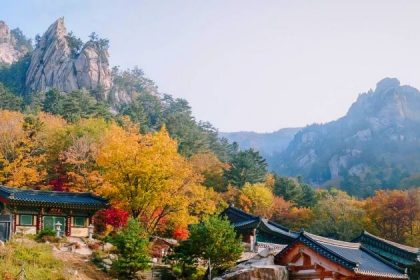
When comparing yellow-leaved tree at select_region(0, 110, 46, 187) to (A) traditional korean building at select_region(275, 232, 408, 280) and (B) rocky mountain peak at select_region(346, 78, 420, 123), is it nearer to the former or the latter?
(A) traditional korean building at select_region(275, 232, 408, 280)

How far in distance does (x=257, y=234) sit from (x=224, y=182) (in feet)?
69.6

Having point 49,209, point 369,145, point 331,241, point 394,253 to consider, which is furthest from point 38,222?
point 369,145

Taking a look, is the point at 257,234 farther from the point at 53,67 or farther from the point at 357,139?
the point at 357,139

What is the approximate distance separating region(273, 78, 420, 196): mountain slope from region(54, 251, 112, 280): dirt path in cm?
7611

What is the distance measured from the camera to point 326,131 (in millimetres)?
158750

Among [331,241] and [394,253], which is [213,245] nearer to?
[331,241]

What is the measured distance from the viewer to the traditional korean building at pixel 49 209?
3384cm

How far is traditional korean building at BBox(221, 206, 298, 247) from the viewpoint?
35.4 meters

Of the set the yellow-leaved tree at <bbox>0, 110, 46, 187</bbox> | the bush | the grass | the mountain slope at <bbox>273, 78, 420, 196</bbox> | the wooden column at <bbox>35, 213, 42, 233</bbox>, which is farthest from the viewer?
the mountain slope at <bbox>273, 78, 420, 196</bbox>

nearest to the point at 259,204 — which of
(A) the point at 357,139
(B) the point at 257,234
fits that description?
(B) the point at 257,234

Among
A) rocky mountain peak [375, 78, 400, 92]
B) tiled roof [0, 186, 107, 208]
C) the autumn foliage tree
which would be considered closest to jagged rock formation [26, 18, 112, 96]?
the autumn foliage tree

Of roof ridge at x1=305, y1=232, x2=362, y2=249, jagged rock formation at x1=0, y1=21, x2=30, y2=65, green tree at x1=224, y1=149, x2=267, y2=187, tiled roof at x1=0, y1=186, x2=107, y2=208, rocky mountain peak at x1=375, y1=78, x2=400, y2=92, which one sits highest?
jagged rock formation at x1=0, y1=21, x2=30, y2=65

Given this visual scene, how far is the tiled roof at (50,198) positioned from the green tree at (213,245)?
11265 mm

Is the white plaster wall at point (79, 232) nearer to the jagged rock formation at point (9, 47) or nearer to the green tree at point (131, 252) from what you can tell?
the green tree at point (131, 252)
